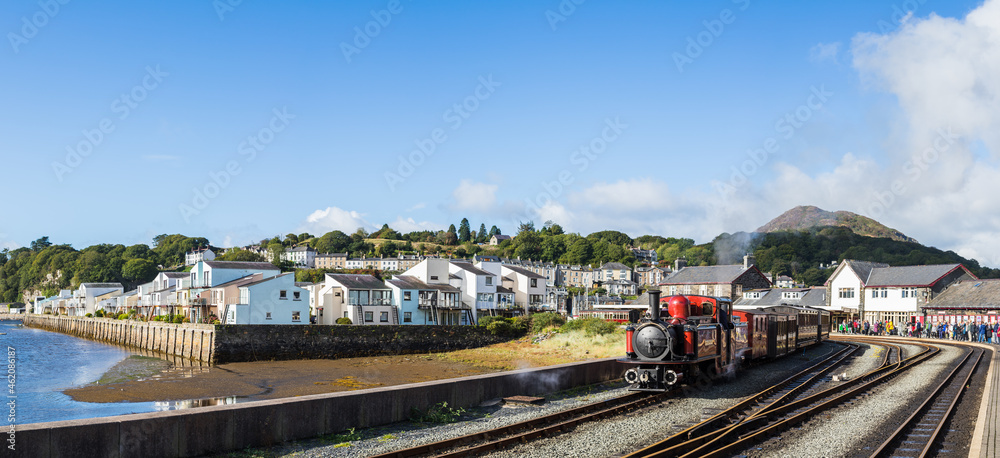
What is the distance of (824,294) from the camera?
72.9 metres

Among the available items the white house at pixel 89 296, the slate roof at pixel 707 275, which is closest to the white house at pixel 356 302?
the slate roof at pixel 707 275

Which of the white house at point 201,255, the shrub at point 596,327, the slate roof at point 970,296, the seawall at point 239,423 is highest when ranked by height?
the white house at point 201,255

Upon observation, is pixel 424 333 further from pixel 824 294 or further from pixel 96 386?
pixel 824 294

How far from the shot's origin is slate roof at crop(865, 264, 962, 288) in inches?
2399

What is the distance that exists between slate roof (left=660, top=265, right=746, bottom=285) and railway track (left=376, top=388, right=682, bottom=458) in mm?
69020

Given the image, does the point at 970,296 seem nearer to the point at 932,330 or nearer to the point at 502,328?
the point at 932,330

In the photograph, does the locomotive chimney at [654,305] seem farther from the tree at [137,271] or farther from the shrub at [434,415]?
the tree at [137,271]

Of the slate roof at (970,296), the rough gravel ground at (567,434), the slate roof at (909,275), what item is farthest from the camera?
the slate roof at (909,275)

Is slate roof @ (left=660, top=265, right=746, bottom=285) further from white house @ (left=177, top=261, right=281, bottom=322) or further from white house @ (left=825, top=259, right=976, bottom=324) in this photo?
white house @ (left=177, top=261, right=281, bottom=322)

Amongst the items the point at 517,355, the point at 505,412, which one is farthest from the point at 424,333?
the point at 505,412

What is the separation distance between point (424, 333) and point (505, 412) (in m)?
48.0

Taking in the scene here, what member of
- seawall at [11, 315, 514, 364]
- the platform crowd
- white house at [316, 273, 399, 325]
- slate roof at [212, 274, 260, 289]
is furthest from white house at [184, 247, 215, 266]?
the platform crowd

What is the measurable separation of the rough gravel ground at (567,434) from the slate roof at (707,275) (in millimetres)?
65443

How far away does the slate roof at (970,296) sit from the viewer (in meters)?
51.6
